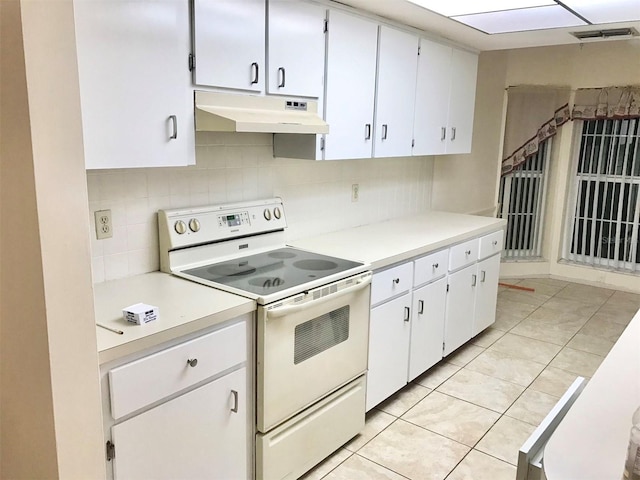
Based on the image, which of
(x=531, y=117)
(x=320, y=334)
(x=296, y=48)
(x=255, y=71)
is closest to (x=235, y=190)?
(x=255, y=71)

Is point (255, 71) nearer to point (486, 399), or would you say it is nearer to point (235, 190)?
point (235, 190)

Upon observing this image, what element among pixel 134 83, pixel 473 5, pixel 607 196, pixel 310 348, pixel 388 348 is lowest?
pixel 388 348

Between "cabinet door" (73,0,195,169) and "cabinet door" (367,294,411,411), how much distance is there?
4.37 feet

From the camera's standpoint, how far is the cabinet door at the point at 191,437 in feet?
5.64

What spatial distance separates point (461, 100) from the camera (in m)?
3.92

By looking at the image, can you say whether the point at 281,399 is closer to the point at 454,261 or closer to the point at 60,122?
the point at 60,122

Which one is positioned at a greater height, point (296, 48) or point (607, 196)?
point (296, 48)

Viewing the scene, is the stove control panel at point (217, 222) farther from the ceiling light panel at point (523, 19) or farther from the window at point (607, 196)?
the window at point (607, 196)

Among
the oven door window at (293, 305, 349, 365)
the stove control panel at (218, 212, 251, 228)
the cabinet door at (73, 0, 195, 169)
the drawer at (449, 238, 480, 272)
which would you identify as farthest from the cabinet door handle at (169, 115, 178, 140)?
the drawer at (449, 238, 480, 272)

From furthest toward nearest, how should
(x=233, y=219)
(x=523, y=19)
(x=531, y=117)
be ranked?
(x=531, y=117) → (x=523, y=19) → (x=233, y=219)

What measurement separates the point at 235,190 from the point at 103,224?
2.37 ft

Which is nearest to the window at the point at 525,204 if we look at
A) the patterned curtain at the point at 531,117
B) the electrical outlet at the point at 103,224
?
the patterned curtain at the point at 531,117

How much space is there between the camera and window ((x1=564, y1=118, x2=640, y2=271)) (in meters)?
5.18

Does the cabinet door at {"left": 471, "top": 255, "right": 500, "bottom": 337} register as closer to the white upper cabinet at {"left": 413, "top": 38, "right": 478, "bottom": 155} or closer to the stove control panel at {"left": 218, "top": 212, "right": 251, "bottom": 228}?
the white upper cabinet at {"left": 413, "top": 38, "right": 478, "bottom": 155}
